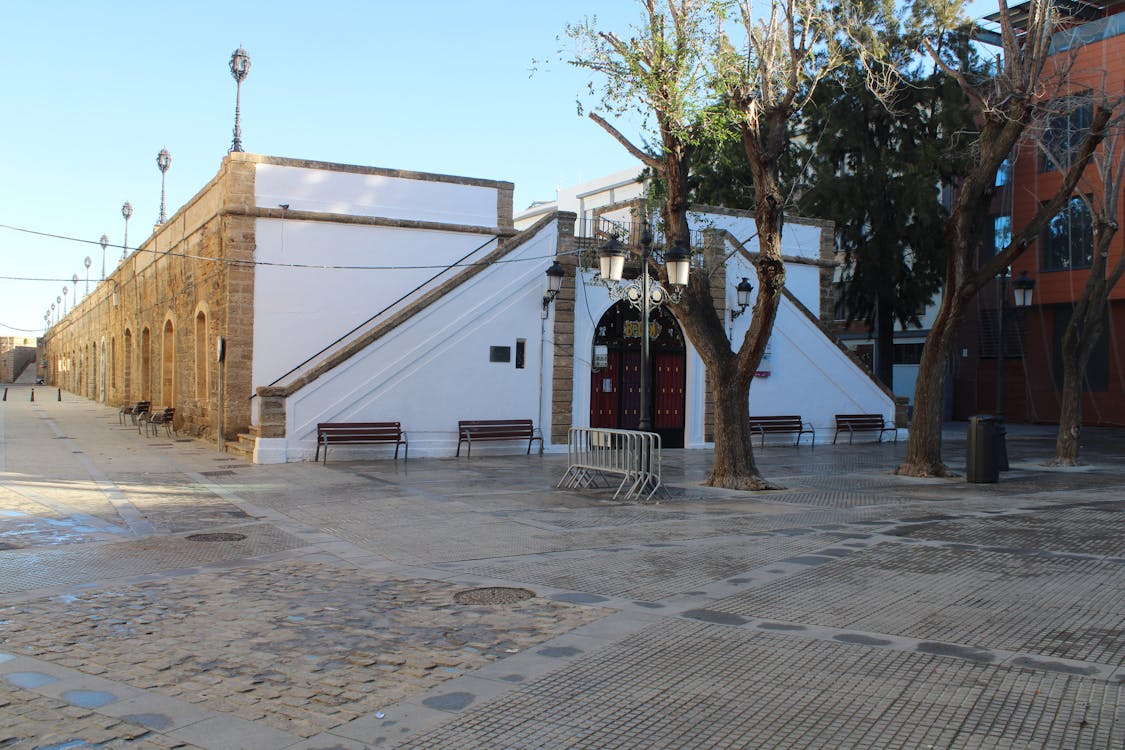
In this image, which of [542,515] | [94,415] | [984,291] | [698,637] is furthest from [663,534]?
[94,415]

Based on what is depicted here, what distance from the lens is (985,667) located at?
5.43 meters

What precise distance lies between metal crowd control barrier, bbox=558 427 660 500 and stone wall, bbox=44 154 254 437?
8.87 m

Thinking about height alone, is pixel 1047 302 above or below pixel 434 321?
above

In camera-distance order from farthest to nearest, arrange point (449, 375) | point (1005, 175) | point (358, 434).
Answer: point (1005, 175)
point (449, 375)
point (358, 434)

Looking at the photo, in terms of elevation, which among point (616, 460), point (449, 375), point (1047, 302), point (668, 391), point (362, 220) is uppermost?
point (362, 220)

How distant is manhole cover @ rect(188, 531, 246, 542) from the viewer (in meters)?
9.70

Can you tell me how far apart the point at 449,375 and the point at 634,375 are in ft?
15.4

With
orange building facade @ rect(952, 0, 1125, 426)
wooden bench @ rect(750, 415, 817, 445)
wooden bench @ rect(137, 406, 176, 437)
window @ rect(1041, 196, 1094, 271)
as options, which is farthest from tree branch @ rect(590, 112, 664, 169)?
window @ rect(1041, 196, 1094, 271)

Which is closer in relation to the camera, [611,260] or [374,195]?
[611,260]

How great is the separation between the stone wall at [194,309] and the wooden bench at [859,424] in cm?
1504

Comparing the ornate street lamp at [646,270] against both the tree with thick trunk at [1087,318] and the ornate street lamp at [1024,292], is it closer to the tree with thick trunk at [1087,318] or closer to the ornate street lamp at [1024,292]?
the tree with thick trunk at [1087,318]

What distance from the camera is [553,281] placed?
20.0 m

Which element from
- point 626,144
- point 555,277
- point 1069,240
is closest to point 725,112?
point 626,144

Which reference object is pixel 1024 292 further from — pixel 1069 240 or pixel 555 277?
pixel 1069 240
